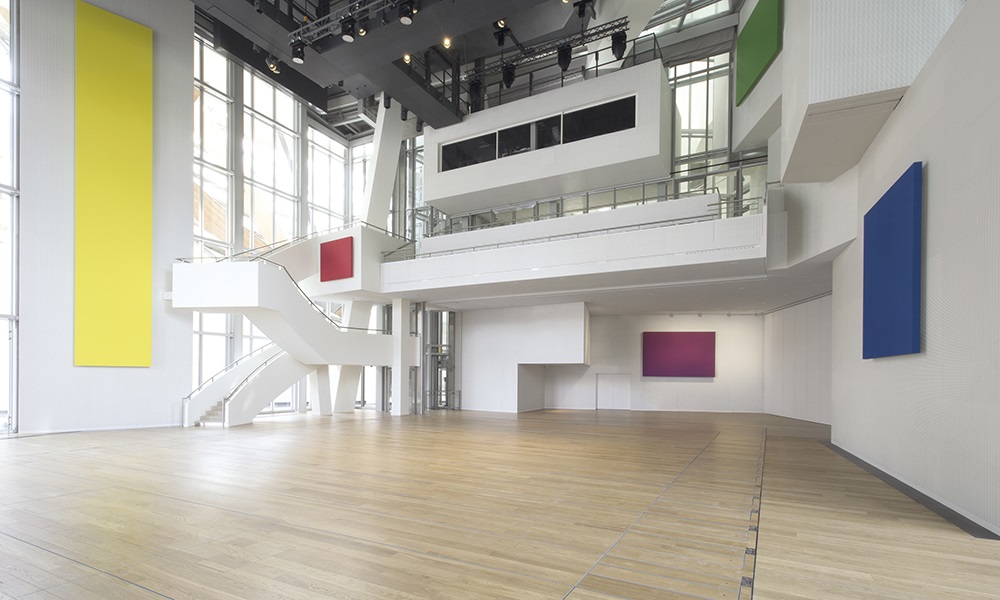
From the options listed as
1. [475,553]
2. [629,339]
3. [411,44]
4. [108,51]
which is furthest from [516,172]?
[475,553]

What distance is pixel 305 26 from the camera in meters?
12.4

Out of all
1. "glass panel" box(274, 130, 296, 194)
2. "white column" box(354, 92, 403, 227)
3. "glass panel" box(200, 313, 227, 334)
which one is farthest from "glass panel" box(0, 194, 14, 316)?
"glass panel" box(274, 130, 296, 194)

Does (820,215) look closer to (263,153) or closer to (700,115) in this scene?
(700,115)

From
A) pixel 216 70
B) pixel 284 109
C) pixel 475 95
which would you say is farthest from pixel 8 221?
pixel 475 95

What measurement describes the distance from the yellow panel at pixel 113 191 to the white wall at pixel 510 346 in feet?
32.6

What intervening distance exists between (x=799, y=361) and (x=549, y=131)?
10.1 m

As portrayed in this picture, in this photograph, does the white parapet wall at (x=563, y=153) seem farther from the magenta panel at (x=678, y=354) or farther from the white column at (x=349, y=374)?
the magenta panel at (x=678, y=354)

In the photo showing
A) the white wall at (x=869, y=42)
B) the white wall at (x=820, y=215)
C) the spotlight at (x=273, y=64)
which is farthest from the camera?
the spotlight at (x=273, y=64)

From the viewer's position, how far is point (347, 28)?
12.1 m

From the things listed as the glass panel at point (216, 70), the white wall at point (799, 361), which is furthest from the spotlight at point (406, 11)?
the white wall at point (799, 361)

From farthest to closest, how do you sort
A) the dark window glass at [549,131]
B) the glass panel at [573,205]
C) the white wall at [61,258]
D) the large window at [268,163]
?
the large window at [268,163] < the glass panel at [573,205] < the dark window glass at [549,131] < the white wall at [61,258]

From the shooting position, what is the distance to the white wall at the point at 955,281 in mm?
4730

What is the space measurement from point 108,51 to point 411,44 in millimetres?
7595

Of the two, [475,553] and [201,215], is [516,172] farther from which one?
[475,553]
